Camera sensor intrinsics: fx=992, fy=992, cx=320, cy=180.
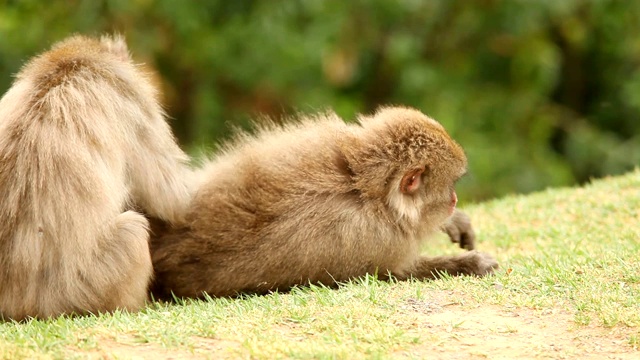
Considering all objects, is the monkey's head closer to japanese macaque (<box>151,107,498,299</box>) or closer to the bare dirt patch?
japanese macaque (<box>151,107,498,299</box>)

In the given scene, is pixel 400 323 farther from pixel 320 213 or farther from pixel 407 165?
pixel 407 165

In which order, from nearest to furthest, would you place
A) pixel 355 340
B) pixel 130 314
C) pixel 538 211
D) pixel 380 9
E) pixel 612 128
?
pixel 355 340 → pixel 130 314 → pixel 538 211 → pixel 380 9 → pixel 612 128

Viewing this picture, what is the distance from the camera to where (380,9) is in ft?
52.4

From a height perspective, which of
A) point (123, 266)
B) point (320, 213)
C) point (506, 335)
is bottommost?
point (123, 266)

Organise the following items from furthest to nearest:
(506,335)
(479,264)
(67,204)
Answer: (479,264)
(67,204)
(506,335)

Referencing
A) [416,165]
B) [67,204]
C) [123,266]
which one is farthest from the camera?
[416,165]

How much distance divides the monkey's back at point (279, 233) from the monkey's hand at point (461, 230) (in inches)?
36.9

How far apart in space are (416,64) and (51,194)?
11287mm

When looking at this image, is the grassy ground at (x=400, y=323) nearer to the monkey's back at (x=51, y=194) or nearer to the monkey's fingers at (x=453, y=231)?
the monkey's back at (x=51, y=194)

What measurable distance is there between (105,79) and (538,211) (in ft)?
14.3

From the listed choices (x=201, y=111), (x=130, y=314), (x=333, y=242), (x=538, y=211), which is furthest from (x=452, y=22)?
(x=130, y=314)

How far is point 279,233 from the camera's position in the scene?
653 cm

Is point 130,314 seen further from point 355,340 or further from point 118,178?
point 355,340

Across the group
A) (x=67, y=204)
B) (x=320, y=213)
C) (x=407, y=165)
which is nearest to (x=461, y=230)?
(x=407, y=165)
